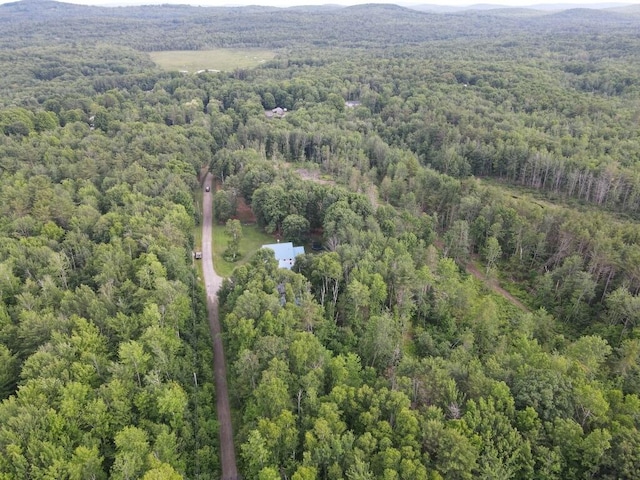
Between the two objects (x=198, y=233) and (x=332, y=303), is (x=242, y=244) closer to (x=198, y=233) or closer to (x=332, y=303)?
(x=198, y=233)

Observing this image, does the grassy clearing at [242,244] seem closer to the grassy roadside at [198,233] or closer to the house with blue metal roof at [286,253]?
the grassy roadside at [198,233]

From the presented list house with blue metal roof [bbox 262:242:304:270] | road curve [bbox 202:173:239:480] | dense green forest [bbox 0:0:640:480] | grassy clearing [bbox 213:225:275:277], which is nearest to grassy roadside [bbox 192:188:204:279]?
road curve [bbox 202:173:239:480]

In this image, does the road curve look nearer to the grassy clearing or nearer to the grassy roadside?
the grassy roadside

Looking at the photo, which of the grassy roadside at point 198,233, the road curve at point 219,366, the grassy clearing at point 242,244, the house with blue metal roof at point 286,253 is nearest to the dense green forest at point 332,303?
the road curve at point 219,366

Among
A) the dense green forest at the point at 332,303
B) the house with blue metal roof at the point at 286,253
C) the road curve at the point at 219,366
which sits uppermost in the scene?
the dense green forest at the point at 332,303

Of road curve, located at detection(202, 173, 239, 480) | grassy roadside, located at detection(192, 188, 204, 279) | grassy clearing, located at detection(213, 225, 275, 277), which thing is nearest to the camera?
road curve, located at detection(202, 173, 239, 480)

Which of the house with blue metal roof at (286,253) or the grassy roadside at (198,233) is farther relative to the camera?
the grassy roadside at (198,233)

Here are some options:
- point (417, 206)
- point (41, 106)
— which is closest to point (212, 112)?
point (41, 106)
